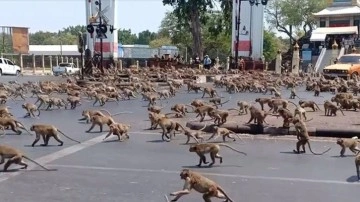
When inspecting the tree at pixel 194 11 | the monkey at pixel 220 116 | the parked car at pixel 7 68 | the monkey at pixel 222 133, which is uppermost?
the tree at pixel 194 11

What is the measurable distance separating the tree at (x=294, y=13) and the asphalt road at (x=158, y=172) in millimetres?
79618

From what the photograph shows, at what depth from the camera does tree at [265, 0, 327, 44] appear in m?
89.5

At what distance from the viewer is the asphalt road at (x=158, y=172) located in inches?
320

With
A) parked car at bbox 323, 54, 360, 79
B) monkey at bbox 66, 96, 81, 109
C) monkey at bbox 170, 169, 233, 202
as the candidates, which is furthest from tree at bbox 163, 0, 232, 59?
monkey at bbox 170, 169, 233, 202

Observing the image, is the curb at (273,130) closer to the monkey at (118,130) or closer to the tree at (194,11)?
the monkey at (118,130)

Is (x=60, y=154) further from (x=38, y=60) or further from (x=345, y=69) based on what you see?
(x=38, y=60)

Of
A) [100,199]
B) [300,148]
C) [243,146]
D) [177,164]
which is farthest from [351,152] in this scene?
[100,199]

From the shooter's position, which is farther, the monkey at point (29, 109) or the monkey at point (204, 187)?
the monkey at point (29, 109)

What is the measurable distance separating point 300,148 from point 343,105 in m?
6.93

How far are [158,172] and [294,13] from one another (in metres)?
83.9

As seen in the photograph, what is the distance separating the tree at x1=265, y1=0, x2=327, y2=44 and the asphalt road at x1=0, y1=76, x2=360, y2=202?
7962 centimetres

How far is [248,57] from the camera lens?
161ft

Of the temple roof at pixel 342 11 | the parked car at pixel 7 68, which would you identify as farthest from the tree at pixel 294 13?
the parked car at pixel 7 68

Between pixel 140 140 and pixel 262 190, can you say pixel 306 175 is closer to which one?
pixel 262 190
